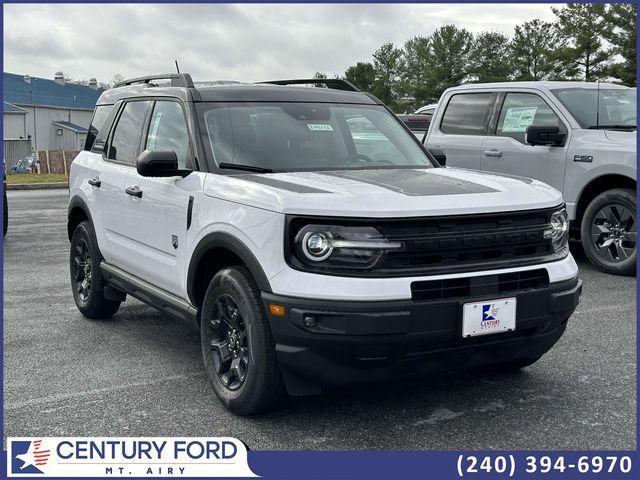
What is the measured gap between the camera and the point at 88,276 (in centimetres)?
620

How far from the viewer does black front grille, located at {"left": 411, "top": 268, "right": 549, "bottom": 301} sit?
3.50m

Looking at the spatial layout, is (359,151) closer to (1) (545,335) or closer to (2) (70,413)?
(1) (545,335)

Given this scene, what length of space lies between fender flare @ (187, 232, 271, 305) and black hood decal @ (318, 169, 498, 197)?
75 cm

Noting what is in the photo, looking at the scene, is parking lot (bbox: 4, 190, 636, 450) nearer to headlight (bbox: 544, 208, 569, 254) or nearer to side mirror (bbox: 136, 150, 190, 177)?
headlight (bbox: 544, 208, 569, 254)

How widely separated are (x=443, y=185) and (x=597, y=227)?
4.43 m

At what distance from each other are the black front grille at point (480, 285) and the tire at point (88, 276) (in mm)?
3241

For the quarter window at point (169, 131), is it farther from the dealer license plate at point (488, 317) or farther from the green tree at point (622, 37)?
the green tree at point (622, 37)

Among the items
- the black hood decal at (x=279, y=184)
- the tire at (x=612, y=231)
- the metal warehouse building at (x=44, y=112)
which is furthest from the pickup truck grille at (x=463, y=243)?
the metal warehouse building at (x=44, y=112)

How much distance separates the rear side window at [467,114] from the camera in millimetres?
8930

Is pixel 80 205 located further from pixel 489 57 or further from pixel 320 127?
pixel 489 57

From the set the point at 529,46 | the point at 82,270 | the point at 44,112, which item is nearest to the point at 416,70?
the point at 529,46

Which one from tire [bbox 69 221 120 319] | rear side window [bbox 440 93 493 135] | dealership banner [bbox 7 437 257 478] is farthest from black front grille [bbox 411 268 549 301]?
rear side window [bbox 440 93 493 135]

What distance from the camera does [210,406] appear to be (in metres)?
4.19

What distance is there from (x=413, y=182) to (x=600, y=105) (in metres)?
5.00
